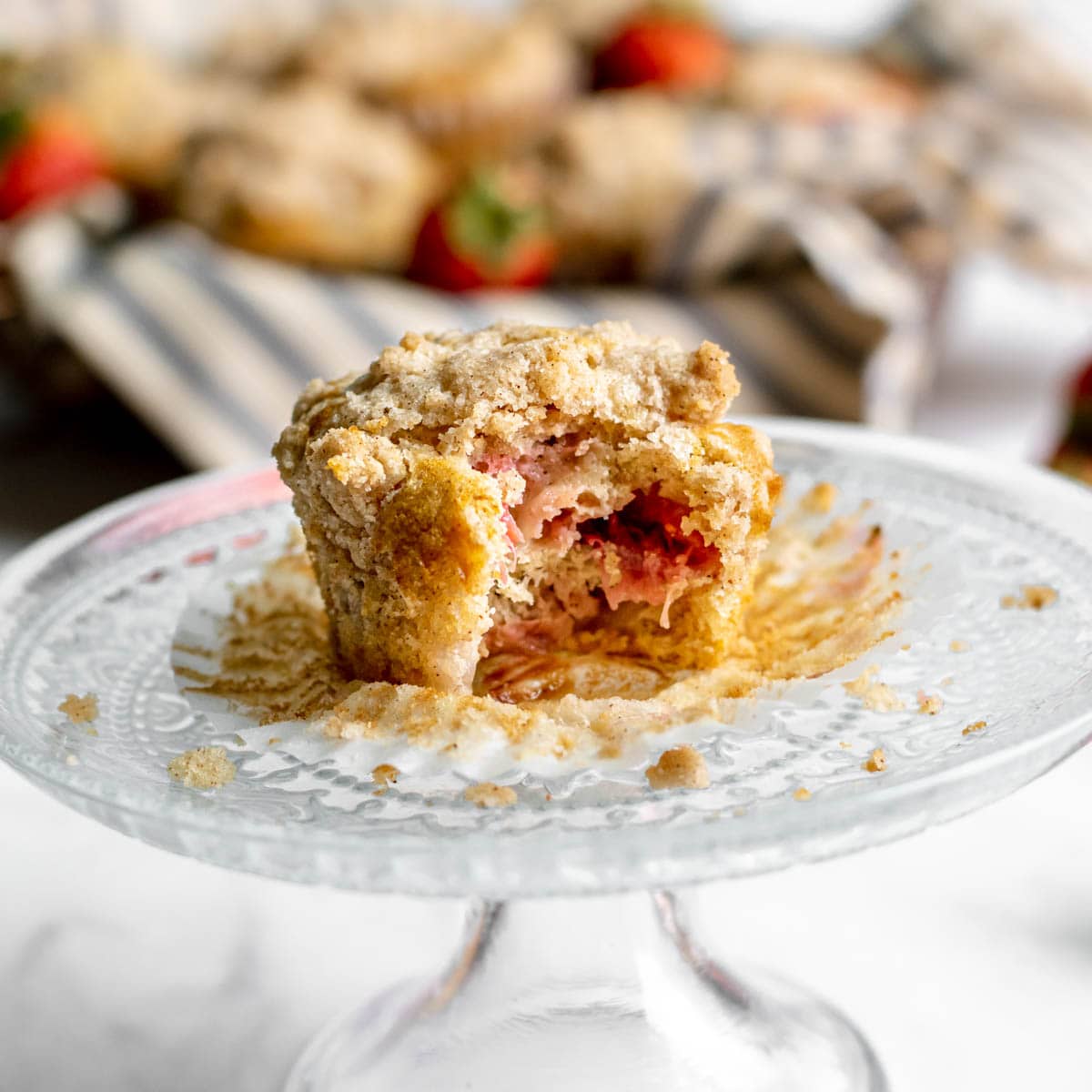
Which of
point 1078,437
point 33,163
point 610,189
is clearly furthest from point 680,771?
point 33,163

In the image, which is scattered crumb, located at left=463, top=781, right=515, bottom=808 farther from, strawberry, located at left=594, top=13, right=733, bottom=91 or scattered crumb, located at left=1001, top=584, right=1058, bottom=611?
strawberry, located at left=594, top=13, right=733, bottom=91

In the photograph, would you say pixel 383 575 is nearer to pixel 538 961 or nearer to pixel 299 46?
pixel 538 961

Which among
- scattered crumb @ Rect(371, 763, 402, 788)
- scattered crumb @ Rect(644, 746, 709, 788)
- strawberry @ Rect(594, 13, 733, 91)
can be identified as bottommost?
scattered crumb @ Rect(371, 763, 402, 788)

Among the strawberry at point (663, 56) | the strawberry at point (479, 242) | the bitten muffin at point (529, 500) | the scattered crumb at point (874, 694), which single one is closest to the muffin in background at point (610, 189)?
the strawberry at point (479, 242)

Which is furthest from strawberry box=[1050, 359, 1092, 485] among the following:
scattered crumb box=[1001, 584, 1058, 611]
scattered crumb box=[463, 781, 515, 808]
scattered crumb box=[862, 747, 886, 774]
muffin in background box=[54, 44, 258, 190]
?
muffin in background box=[54, 44, 258, 190]

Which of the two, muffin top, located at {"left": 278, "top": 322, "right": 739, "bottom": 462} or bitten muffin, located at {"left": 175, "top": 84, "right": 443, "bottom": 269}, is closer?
muffin top, located at {"left": 278, "top": 322, "right": 739, "bottom": 462}

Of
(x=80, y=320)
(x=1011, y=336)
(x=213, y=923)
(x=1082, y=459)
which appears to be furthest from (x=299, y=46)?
(x=213, y=923)

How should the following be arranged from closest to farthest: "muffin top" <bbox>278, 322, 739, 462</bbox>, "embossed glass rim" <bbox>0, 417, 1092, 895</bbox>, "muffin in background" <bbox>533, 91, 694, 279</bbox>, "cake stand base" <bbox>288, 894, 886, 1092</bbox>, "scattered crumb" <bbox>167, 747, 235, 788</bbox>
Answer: "embossed glass rim" <bbox>0, 417, 1092, 895</bbox> < "scattered crumb" <bbox>167, 747, 235, 788</bbox> < "muffin top" <bbox>278, 322, 739, 462</bbox> < "cake stand base" <bbox>288, 894, 886, 1092</bbox> < "muffin in background" <bbox>533, 91, 694, 279</bbox>
